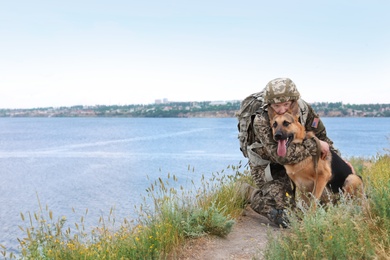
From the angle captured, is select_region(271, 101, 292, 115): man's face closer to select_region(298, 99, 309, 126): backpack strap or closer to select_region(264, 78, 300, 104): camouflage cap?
select_region(264, 78, 300, 104): camouflage cap

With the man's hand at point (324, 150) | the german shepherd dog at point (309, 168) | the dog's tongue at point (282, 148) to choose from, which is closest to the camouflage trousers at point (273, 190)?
the german shepherd dog at point (309, 168)

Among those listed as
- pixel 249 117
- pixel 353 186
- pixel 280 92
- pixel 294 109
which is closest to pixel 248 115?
pixel 249 117

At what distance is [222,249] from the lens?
5406 millimetres

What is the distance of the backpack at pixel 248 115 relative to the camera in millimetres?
6047

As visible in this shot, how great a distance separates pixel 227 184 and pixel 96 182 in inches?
723

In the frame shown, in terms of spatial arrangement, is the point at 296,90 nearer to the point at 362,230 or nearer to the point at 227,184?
Result: the point at 362,230

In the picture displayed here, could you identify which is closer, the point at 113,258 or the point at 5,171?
the point at 113,258

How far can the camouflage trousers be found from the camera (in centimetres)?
615

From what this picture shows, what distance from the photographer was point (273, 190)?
20.2 ft

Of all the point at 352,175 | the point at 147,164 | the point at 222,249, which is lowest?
the point at 147,164

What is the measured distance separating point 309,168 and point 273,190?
819 mm

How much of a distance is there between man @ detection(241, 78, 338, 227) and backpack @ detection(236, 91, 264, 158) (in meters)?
0.15

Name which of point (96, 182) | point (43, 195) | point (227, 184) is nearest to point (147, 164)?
point (96, 182)

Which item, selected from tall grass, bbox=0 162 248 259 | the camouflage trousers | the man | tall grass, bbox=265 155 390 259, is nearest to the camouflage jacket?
the man
